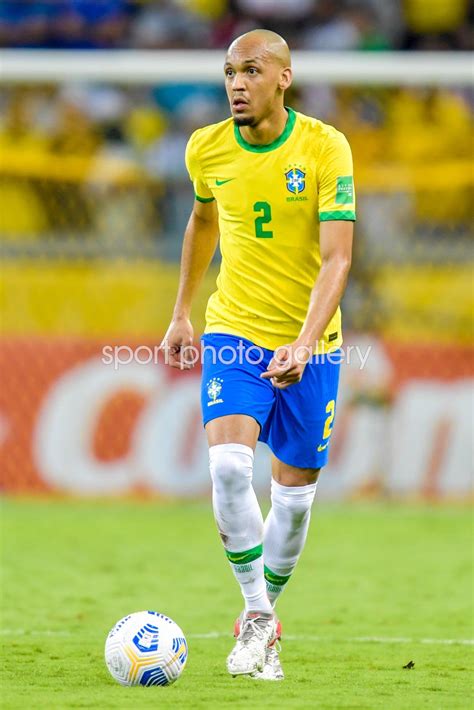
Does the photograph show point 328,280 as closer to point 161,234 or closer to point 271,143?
point 271,143

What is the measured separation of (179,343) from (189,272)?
32 centimetres

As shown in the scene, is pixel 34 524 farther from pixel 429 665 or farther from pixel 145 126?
pixel 429 665

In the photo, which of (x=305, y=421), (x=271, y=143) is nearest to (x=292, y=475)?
(x=305, y=421)

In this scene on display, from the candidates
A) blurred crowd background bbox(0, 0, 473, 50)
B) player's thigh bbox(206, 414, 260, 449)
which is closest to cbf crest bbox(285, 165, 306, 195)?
player's thigh bbox(206, 414, 260, 449)

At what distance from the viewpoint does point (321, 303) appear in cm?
514

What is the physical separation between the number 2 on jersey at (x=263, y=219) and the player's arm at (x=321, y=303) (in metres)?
0.24

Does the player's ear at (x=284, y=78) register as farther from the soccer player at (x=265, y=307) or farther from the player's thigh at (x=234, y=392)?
the player's thigh at (x=234, y=392)

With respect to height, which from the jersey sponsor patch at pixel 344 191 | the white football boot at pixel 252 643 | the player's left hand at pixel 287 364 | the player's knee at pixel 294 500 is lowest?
the white football boot at pixel 252 643

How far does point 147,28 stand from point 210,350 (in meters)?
9.12

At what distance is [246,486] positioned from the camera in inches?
204

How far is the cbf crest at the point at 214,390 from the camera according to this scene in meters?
5.33

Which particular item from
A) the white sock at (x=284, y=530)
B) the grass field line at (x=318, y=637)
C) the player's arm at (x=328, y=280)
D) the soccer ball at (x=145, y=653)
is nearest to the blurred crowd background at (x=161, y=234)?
the grass field line at (x=318, y=637)

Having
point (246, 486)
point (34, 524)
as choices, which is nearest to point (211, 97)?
point (34, 524)

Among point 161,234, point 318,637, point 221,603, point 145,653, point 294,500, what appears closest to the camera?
point 145,653
